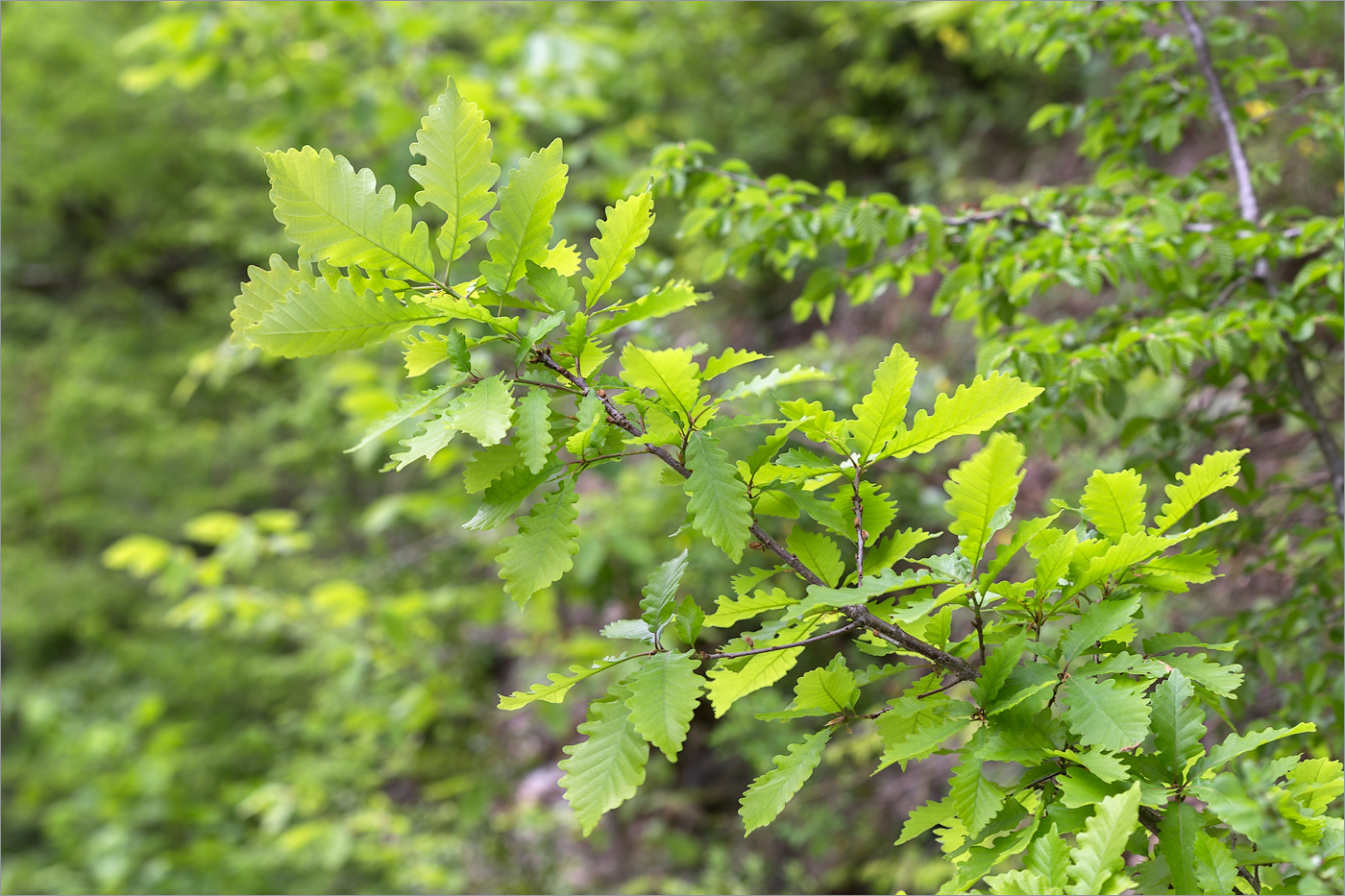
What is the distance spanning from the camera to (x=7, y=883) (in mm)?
4562

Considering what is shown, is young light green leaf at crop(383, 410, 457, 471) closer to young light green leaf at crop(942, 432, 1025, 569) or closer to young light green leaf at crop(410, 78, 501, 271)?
young light green leaf at crop(410, 78, 501, 271)

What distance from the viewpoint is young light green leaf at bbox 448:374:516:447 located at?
62cm

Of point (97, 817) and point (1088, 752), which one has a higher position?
point (1088, 752)

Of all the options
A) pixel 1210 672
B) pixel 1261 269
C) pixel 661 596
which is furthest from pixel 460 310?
pixel 1261 269

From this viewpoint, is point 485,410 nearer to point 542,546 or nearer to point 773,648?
point 542,546

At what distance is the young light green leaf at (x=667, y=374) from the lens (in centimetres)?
64

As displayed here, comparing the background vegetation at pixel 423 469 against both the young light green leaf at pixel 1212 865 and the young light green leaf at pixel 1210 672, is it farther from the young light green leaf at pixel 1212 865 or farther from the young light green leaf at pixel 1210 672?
the young light green leaf at pixel 1212 865

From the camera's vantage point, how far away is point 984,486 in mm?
654

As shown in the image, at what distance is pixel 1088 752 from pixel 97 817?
212 inches

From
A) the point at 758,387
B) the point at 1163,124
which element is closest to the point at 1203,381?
the point at 1163,124

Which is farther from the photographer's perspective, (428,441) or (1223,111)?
(1223,111)

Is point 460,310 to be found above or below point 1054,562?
above

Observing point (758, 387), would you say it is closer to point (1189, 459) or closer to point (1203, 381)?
point (1203, 381)

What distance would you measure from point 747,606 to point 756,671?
2.5 inches
